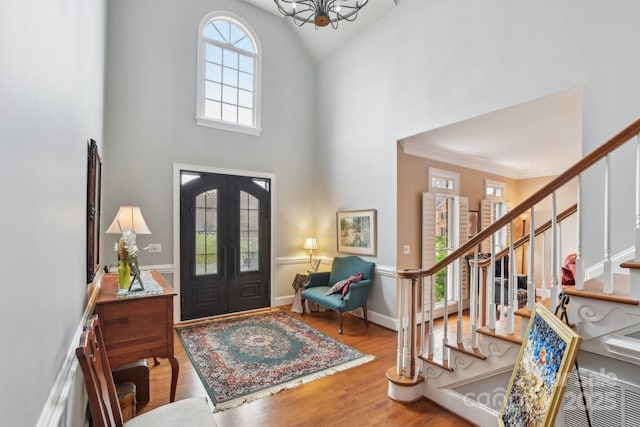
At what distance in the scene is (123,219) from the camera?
3.37 m

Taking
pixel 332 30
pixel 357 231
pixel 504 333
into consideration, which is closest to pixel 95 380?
pixel 504 333

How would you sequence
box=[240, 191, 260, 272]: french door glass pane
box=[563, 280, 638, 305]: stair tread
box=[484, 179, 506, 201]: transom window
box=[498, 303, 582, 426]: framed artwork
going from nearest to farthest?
box=[498, 303, 582, 426]: framed artwork
box=[563, 280, 638, 305]: stair tread
box=[240, 191, 260, 272]: french door glass pane
box=[484, 179, 506, 201]: transom window

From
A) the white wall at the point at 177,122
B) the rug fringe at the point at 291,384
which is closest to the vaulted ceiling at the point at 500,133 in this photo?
the white wall at the point at 177,122

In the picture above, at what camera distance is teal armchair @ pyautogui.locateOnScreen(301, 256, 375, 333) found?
415 cm

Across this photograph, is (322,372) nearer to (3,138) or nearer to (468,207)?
(3,138)

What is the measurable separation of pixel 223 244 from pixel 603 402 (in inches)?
176

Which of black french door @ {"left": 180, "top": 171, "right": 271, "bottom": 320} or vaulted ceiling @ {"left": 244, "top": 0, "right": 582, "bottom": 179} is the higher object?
vaulted ceiling @ {"left": 244, "top": 0, "right": 582, "bottom": 179}

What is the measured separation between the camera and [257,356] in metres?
3.37

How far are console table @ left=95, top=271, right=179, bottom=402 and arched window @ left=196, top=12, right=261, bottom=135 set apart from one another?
3273 mm

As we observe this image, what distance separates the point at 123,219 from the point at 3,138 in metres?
3.03

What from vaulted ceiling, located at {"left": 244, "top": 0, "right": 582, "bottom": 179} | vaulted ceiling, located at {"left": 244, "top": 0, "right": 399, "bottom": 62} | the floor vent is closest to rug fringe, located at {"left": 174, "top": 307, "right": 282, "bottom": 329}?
vaulted ceiling, located at {"left": 244, "top": 0, "right": 582, "bottom": 179}

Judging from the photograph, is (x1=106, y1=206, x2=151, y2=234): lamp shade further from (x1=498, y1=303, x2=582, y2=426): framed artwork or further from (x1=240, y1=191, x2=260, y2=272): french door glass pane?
(x1=498, y1=303, x2=582, y2=426): framed artwork

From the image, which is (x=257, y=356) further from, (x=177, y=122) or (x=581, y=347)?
(x=177, y=122)

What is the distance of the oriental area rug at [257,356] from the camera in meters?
2.79
